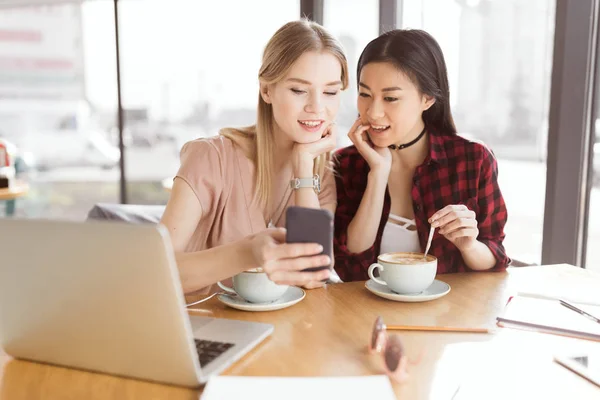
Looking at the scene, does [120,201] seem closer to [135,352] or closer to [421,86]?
[421,86]

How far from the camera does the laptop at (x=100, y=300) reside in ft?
2.42

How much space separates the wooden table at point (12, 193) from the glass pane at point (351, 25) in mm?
1999

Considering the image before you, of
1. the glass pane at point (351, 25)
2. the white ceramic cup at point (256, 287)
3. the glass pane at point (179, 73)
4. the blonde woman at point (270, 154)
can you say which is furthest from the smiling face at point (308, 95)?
the glass pane at point (179, 73)

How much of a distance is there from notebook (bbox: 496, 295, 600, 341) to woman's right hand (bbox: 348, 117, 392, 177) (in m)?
0.60

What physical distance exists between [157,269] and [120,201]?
4.14m

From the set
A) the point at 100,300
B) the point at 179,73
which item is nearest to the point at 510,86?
the point at 100,300

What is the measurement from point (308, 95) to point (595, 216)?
3.89ft

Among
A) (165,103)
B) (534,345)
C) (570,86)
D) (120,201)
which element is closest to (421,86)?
(570,86)

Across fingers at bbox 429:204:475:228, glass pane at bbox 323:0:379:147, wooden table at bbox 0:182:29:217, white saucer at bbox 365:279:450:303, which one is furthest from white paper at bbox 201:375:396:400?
wooden table at bbox 0:182:29:217

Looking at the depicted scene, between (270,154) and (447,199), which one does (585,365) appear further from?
(270,154)

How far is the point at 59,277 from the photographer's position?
30.7 inches

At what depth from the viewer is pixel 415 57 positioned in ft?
5.36

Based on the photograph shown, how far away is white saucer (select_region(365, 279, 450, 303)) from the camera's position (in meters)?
1.18

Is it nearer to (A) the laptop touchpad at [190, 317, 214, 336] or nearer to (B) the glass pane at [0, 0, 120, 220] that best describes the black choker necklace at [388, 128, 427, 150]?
(A) the laptop touchpad at [190, 317, 214, 336]
